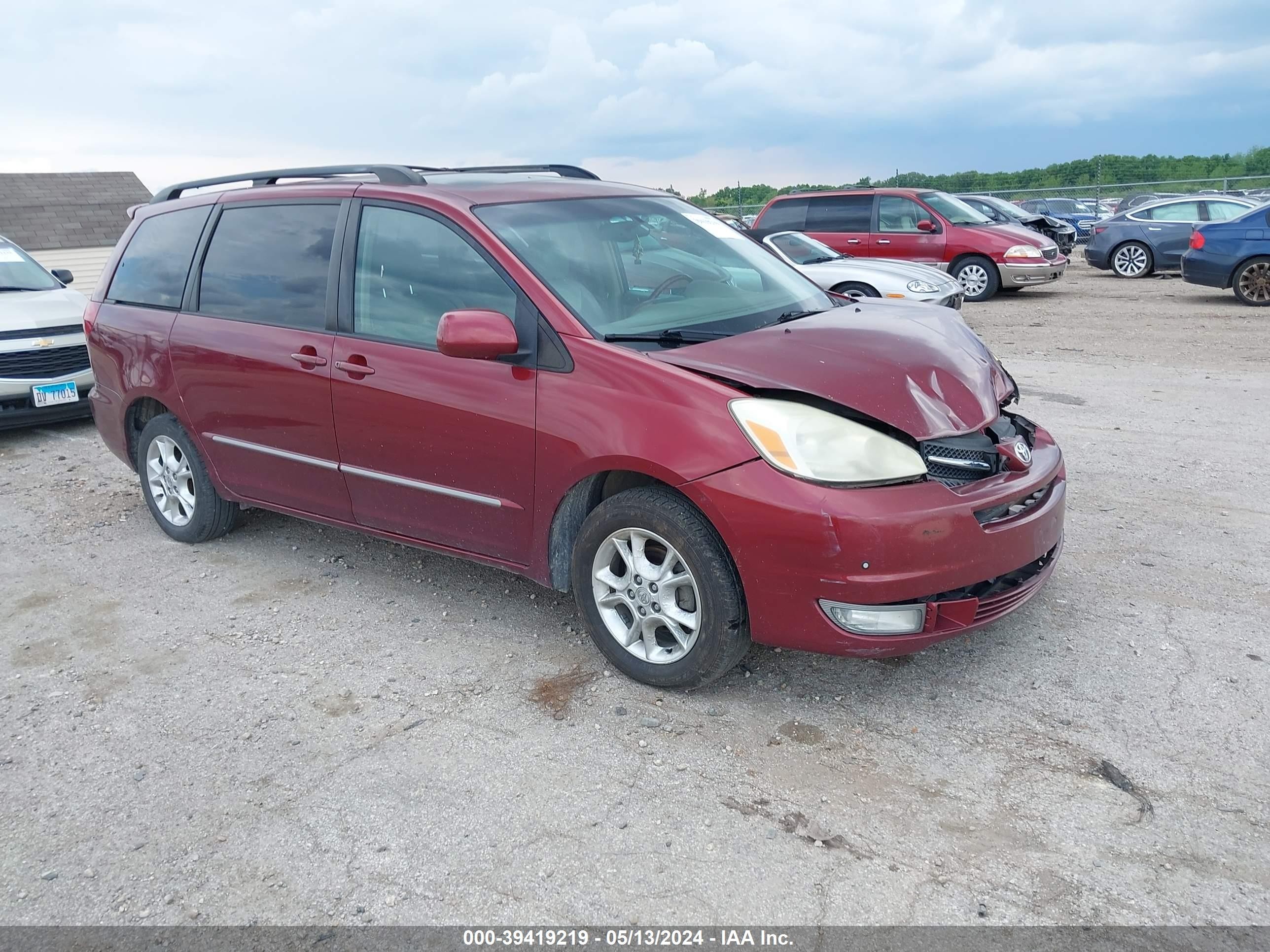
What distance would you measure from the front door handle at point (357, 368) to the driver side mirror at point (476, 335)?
2.05 ft

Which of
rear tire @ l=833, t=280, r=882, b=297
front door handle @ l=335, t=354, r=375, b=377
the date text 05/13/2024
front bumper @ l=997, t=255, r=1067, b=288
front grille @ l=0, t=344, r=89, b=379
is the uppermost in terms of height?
front door handle @ l=335, t=354, r=375, b=377

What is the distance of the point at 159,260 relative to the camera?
5426mm

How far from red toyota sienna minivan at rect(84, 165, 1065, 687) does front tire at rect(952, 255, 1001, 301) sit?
1180cm

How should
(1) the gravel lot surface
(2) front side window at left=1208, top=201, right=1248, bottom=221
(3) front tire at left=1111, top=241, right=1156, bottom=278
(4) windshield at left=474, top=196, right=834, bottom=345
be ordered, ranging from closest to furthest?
(1) the gravel lot surface → (4) windshield at left=474, top=196, right=834, bottom=345 → (2) front side window at left=1208, top=201, right=1248, bottom=221 → (3) front tire at left=1111, top=241, right=1156, bottom=278

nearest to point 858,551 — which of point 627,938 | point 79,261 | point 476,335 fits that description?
point 627,938

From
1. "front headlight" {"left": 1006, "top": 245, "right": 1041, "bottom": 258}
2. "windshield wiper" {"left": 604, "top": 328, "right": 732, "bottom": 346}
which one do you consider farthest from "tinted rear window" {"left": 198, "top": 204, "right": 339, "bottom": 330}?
"front headlight" {"left": 1006, "top": 245, "right": 1041, "bottom": 258}

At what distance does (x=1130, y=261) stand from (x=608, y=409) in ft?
59.3

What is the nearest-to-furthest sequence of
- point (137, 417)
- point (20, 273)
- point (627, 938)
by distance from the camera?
point (627, 938), point (137, 417), point (20, 273)

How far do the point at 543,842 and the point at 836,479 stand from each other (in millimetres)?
1408

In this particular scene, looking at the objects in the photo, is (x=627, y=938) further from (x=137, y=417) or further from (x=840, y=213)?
(x=840, y=213)

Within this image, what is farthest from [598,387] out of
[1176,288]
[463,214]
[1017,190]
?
[1017,190]

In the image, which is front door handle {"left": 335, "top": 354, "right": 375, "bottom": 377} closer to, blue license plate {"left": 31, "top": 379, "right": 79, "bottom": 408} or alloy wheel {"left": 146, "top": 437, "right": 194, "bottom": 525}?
alloy wheel {"left": 146, "top": 437, "right": 194, "bottom": 525}

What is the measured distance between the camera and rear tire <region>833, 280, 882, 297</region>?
10.9 m

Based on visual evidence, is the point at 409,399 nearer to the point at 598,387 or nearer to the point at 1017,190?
the point at 598,387
